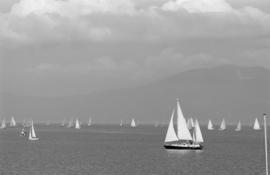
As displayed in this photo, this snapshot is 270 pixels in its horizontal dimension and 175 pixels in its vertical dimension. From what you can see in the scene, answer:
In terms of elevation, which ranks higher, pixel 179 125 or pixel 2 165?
pixel 179 125

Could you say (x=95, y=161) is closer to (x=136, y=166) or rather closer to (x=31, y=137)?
(x=136, y=166)

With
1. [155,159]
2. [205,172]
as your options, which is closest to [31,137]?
[155,159]

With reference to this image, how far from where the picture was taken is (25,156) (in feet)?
362

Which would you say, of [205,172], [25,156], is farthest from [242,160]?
[25,156]

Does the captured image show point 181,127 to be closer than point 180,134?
Yes

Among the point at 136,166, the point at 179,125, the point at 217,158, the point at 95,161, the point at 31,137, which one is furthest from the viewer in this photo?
the point at 31,137

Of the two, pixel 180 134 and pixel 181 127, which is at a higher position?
pixel 181 127

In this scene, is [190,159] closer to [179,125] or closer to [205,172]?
[179,125]

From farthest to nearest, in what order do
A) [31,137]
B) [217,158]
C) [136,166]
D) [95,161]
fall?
[31,137] < [217,158] < [95,161] < [136,166]

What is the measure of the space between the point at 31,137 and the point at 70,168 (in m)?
93.1

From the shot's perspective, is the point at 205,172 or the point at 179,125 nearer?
the point at 205,172

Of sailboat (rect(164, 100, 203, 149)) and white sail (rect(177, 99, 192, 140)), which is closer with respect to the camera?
white sail (rect(177, 99, 192, 140))

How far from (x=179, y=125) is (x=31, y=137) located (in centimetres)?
7434

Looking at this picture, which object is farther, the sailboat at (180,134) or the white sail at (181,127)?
the sailboat at (180,134)
